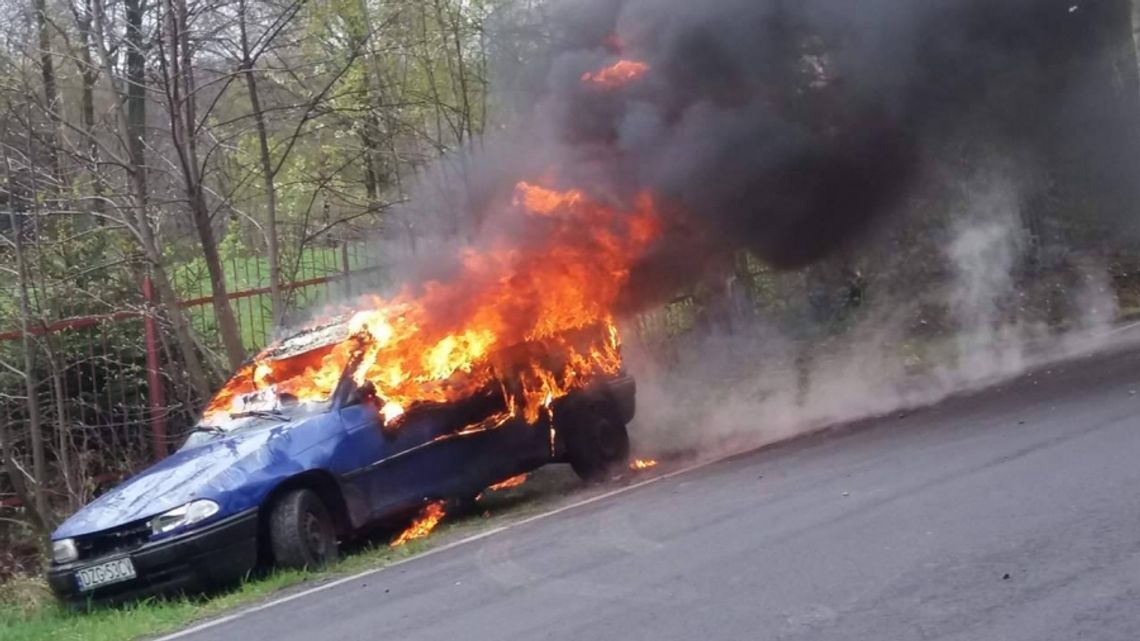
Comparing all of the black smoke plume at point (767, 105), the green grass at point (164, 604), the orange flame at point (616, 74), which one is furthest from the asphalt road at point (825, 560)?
the orange flame at point (616, 74)

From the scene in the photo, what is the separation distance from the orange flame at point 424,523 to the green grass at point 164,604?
82 mm

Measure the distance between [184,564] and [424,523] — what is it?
225cm

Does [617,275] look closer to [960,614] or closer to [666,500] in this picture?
[666,500]

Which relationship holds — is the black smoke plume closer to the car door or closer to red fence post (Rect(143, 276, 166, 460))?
the car door

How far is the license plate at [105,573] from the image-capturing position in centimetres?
777

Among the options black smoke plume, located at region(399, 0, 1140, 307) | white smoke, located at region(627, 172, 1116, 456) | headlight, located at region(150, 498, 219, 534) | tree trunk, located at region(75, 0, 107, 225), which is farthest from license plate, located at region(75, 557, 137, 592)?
white smoke, located at region(627, 172, 1116, 456)

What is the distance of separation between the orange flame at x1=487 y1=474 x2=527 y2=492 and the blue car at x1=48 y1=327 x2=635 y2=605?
0.13 m

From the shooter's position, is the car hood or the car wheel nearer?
the car hood

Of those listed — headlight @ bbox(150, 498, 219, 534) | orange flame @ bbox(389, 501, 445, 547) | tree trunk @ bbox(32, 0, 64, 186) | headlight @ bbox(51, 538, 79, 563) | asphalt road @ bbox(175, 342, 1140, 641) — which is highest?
tree trunk @ bbox(32, 0, 64, 186)

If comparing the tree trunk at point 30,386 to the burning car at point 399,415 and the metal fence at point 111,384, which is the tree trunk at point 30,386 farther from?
A: the burning car at point 399,415

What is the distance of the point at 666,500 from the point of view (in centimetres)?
874

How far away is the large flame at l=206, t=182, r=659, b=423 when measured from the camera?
941cm

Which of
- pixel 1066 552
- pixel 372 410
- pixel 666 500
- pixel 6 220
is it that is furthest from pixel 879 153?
pixel 6 220

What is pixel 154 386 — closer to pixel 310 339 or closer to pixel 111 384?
pixel 111 384
